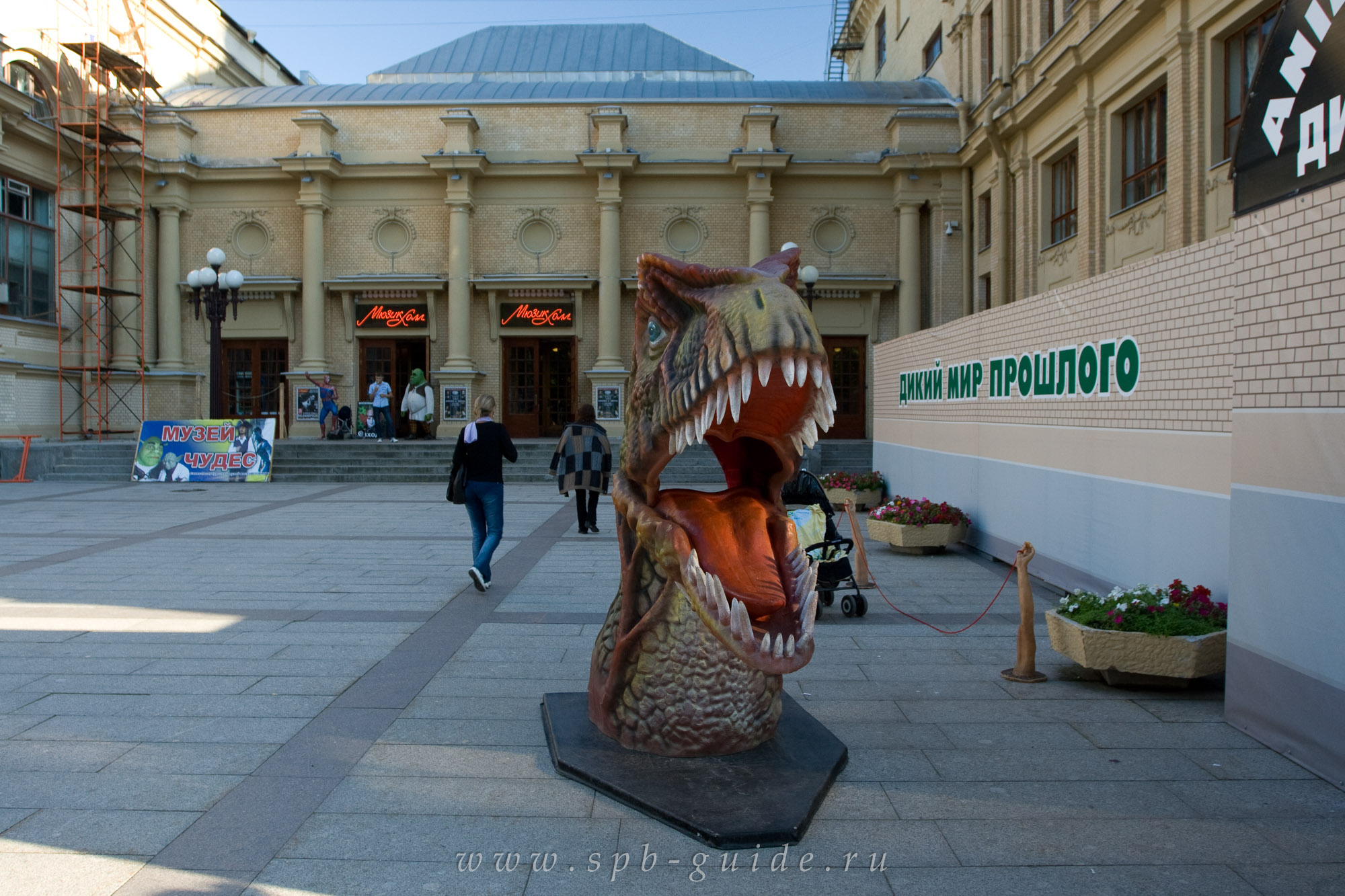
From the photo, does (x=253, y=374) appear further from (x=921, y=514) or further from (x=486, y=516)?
(x=921, y=514)

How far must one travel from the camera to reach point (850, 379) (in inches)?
1033

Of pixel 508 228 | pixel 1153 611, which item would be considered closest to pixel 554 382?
pixel 508 228

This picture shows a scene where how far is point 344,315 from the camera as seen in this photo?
2625cm

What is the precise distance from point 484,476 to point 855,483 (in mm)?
8102

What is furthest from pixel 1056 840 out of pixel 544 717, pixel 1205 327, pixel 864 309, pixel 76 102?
pixel 76 102

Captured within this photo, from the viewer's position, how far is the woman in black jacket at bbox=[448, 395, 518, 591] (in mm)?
8398

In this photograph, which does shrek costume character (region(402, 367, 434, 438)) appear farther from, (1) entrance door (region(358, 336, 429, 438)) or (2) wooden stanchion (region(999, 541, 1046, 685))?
(2) wooden stanchion (region(999, 541, 1046, 685))

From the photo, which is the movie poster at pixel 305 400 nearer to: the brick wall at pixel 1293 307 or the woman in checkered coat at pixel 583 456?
the woman in checkered coat at pixel 583 456

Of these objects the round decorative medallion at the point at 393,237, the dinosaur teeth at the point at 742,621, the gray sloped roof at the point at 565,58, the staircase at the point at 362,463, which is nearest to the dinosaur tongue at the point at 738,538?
the dinosaur teeth at the point at 742,621

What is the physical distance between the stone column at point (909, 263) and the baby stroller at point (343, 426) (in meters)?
15.6

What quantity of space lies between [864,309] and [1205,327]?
19818 millimetres

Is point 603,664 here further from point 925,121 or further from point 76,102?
point 76,102

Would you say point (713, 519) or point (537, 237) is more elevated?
point (537, 237)

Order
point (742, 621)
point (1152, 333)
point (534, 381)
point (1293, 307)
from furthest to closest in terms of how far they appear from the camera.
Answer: point (534, 381)
point (1152, 333)
point (1293, 307)
point (742, 621)
